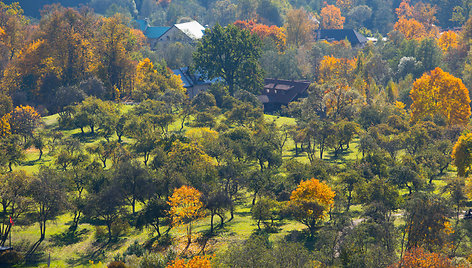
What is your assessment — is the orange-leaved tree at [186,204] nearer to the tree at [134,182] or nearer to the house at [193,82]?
the tree at [134,182]

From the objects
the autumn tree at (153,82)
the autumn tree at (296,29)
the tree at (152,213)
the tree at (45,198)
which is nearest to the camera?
the tree at (45,198)

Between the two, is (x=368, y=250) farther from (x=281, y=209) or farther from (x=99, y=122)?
(x=99, y=122)

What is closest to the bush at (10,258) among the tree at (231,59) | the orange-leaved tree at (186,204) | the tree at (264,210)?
the orange-leaved tree at (186,204)

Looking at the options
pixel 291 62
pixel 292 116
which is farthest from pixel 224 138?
pixel 291 62

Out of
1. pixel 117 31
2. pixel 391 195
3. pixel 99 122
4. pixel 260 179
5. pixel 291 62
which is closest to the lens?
pixel 391 195

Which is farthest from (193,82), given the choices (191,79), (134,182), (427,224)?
(427,224)

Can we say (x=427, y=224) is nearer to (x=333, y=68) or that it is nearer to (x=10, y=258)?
(x=10, y=258)
